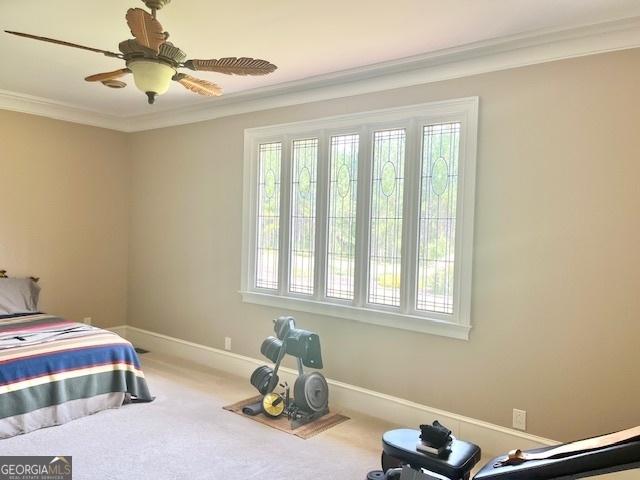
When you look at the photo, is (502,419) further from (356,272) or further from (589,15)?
(589,15)

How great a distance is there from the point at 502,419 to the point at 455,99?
219cm

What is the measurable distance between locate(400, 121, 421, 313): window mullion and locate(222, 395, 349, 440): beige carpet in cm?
98

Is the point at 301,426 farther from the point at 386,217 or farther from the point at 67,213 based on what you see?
the point at 67,213

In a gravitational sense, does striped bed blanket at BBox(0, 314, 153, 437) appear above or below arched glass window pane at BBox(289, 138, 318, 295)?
below

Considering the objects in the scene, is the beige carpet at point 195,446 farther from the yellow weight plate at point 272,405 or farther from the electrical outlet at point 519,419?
the electrical outlet at point 519,419

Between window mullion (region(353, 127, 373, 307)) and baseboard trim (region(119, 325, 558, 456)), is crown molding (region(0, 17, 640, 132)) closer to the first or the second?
window mullion (region(353, 127, 373, 307))

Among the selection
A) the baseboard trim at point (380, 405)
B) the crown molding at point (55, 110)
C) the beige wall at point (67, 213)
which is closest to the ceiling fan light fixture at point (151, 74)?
the baseboard trim at point (380, 405)

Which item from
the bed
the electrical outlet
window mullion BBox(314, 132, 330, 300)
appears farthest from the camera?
window mullion BBox(314, 132, 330, 300)

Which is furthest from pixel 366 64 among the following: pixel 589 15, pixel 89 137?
pixel 89 137

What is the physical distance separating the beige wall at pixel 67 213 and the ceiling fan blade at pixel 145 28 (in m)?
3.56

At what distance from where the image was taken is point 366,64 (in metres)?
3.71

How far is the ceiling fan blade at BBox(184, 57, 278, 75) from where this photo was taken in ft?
8.33
